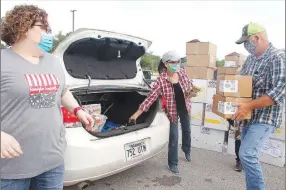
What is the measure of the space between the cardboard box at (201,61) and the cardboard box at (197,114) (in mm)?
939

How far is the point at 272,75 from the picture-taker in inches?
93.5

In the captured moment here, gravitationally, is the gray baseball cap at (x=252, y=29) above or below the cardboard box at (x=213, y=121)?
above

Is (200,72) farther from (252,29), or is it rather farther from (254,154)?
(254,154)

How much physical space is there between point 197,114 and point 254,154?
92.3 inches

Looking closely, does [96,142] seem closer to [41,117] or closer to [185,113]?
[41,117]

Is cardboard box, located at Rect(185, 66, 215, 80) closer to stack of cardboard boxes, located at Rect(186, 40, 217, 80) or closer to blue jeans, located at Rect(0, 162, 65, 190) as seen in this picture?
stack of cardboard boxes, located at Rect(186, 40, 217, 80)

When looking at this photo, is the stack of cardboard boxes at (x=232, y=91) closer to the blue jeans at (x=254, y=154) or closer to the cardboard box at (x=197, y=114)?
the blue jeans at (x=254, y=154)

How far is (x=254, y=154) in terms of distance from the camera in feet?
8.00

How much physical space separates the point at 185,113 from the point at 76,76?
1.70m

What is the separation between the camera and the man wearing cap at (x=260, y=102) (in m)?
2.34

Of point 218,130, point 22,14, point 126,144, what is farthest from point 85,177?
point 218,130

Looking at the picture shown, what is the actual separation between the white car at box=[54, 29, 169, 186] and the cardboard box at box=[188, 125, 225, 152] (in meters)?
1.57

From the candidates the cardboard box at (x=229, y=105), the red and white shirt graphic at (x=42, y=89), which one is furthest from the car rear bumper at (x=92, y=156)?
the cardboard box at (x=229, y=105)

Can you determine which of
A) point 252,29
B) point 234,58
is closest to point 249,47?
point 252,29
